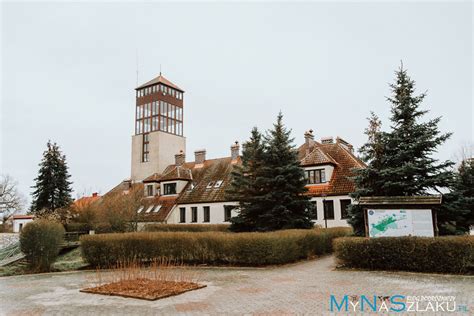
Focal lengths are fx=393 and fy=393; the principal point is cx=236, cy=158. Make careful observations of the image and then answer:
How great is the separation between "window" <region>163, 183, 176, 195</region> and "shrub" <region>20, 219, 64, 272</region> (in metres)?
21.9

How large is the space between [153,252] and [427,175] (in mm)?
13293

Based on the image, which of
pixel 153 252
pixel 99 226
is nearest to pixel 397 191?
pixel 153 252

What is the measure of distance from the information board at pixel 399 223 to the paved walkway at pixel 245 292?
1.70 m

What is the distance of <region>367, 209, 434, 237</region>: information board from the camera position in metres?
14.8

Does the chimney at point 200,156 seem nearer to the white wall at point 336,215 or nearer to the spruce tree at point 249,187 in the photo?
the white wall at point 336,215

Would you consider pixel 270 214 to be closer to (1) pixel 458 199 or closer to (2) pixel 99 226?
(1) pixel 458 199

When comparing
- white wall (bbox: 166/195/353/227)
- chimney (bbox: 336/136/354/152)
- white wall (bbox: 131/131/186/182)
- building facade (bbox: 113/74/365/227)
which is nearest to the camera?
white wall (bbox: 166/195/353/227)

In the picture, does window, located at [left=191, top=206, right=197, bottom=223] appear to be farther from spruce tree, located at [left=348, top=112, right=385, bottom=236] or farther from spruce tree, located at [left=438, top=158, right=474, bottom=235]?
spruce tree, located at [left=438, top=158, right=474, bottom=235]

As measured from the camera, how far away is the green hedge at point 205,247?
1717 cm

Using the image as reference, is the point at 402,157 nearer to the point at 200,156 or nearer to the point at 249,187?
the point at 249,187

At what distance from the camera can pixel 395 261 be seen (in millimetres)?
14578

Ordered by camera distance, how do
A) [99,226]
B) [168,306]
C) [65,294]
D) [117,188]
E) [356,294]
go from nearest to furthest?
1. [168,306]
2. [356,294]
3. [65,294]
4. [99,226]
5. [117,188]

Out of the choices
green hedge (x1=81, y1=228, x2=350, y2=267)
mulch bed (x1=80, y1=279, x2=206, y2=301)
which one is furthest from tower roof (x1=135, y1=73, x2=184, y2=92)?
mulch bed (x1=80, y1=279, x2=206, y2=301)

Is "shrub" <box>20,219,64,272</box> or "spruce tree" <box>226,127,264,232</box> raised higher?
"spruce tree" <box>226,127,264,232</box>
